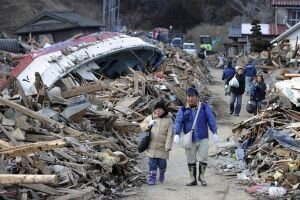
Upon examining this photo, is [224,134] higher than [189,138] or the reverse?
the reverse

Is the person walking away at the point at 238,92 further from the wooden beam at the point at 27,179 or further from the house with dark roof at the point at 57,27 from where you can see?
the house with dark roof at the point at 57,27

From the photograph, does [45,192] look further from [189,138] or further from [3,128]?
[189,138]

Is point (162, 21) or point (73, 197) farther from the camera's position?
point (162, 21)

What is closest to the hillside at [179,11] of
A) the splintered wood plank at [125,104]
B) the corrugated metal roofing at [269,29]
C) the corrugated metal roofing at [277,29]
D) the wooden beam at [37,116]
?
the corrugated metal roofing at [269,29]

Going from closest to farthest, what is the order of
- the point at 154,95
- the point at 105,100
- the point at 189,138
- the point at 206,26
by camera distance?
the point at 189,138 → the point at 105,100 → the point at 154,95 → the point at 206,26

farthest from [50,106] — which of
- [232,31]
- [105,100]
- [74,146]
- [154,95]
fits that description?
[232,31]

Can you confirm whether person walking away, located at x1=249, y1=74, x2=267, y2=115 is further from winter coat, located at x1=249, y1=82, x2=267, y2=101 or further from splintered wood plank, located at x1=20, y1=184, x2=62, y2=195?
splintered wood plank, located at x1=20, y1=184, x2=62, y2=195

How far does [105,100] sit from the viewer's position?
1708 centimetres

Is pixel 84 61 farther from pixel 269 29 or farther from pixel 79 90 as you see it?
pixel 269 29

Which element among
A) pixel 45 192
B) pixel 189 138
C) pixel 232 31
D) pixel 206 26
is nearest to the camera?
pixel 45 192

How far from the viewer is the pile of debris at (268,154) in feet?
29.9

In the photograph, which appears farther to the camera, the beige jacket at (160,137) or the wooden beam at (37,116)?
the wooden beam at (37,116)

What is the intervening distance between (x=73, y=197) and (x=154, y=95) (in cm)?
1072

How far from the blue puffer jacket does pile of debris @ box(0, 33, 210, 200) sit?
4.13ft
